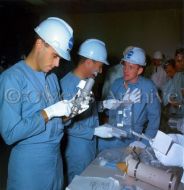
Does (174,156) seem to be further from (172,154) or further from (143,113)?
(143,113)

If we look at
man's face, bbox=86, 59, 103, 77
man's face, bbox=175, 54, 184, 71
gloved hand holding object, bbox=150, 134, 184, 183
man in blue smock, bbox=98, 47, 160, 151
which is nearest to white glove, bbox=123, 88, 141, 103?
man in blue smock, bbox=98, 47, 160, 151

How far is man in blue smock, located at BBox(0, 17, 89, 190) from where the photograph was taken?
4.70ft

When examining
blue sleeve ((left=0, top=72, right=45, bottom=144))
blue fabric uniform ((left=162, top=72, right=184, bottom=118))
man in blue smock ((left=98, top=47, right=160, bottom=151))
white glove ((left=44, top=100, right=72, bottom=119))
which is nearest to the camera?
blue sleeve ((left=0, top=72, right=45, bottom=144))

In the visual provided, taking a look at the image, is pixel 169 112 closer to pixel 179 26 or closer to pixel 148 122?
pixel 148 122

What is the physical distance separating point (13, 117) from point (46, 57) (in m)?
0.36

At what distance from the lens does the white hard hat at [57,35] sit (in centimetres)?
154

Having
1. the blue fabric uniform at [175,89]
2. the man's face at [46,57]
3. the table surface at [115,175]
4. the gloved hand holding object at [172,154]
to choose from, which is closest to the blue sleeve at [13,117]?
the man's face at [46,57]

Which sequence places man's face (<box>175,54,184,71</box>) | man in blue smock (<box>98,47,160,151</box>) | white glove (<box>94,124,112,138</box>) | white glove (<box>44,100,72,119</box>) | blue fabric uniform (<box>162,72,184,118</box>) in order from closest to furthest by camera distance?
white glove (<box>44,100,72,119</box>), white glove (<box>94,124,112,138</box>), man in blue smock (<box>98,47,160,151</box>), blue fabric uniform (<box>162,72,184,118</box>), man's face (<box>175,54,184,71</box>)

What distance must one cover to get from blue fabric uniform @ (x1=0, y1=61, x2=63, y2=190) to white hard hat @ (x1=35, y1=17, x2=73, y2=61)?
17cm

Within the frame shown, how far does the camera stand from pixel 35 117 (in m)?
1.46

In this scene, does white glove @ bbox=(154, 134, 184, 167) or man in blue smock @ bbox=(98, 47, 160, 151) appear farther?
man in blue smock @ bbox=(98, 47, 160, 151)

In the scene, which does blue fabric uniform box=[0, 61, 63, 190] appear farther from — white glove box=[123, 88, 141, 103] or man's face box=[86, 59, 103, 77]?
white glove box=[123, 88, 141, 103]

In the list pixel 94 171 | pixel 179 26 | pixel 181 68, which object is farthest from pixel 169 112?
pixel 179 26

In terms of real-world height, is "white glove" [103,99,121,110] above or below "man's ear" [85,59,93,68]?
below
